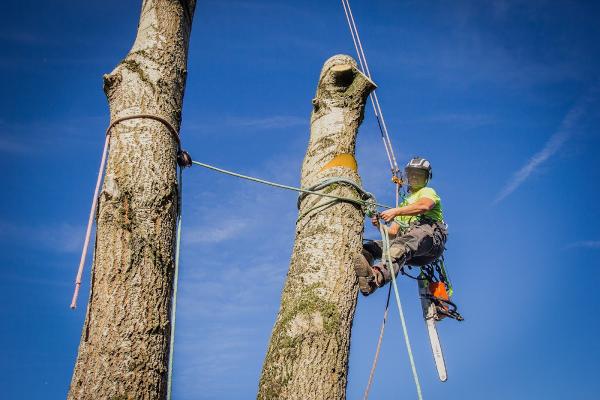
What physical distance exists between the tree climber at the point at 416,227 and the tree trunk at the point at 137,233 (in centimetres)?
161

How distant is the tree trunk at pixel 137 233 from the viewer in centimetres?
233

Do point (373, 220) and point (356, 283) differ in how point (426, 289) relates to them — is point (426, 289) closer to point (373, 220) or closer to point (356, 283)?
point (373, 220)

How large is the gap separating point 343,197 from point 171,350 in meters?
1.35

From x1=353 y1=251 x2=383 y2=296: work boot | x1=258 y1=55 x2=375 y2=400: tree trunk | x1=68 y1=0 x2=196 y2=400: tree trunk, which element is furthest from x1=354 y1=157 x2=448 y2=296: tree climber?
x1=68 y1=0 x2=196 y2=400: tree trunk

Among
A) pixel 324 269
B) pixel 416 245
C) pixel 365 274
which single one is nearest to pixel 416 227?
pixel 416 245

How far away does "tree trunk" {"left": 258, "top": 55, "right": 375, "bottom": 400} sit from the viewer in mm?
2621

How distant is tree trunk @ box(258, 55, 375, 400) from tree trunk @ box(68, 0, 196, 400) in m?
0.62

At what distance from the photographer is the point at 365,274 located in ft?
10.7

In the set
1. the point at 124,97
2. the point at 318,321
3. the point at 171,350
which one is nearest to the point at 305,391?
the point at 318,321

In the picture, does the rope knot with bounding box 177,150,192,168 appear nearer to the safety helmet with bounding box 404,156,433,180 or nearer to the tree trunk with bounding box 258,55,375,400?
the tree trunk with bounding box 258,55,375,400

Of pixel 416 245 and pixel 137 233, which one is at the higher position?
pixel 416 245

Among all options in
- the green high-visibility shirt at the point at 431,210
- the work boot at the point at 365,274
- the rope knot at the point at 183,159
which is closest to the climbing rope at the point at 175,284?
the rope knot at the point at 183,159

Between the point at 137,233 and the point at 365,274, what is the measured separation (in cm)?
140

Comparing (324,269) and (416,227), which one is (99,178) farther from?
(416,227)
